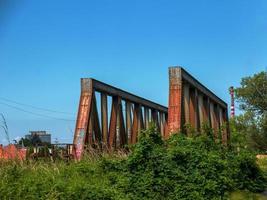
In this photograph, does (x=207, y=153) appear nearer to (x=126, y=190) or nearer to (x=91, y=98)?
(x=126, y=190)

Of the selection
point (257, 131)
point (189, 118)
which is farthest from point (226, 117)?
point (257, 131)

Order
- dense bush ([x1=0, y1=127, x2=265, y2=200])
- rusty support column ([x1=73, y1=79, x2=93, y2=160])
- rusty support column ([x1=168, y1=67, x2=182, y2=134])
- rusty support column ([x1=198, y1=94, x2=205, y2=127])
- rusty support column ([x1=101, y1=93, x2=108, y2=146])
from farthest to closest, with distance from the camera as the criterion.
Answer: rusty support column ([x1=198, y1=94, x2=205, y2=127]), rusty support column ([x1=101, y1=93, x2=108, y2=146]), rusty support column ([x1=73, y1=79, x2=93, y2=160]), rusty support column ([x1=168, y1=67, x2=182, y2=134]), dense bush ([x1=0, y1=127, x2=265, y2=200])

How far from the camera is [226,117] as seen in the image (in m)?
33.3

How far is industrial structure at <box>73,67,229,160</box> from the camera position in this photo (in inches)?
647

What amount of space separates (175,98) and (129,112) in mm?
9091

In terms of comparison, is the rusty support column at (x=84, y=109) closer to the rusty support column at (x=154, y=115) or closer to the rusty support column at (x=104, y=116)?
the rusty support column at (x=104, y=116)

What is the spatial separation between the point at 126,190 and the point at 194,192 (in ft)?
4.48

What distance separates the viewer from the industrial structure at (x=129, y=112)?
1644 centimetres

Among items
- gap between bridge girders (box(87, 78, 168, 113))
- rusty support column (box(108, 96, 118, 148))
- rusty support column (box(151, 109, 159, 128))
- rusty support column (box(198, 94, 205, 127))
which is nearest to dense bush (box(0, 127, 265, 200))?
gap between bridge girders (box(87, 78, 168, 113))

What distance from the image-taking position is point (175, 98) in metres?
16.5

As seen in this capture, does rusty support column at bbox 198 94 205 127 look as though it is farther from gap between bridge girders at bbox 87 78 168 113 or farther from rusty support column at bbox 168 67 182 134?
rusty support column at bbox 168 67 182 134

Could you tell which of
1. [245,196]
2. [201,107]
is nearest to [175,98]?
[245,196]

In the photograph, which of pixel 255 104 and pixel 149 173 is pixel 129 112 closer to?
pixel 149 173

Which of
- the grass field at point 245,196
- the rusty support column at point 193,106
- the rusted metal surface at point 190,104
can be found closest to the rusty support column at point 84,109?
the rusted metal surface at point 190,104
